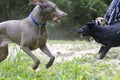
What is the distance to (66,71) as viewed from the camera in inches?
314

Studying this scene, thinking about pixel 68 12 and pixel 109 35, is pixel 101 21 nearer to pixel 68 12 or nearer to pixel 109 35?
pixel 109 35

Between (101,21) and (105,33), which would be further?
(101,21)

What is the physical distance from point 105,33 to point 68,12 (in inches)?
609

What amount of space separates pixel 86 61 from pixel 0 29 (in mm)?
2238

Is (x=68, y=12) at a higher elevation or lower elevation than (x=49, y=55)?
lower

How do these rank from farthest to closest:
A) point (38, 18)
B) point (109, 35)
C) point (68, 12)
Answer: point (68, 12)
point (109, 35)
point (38, 18)

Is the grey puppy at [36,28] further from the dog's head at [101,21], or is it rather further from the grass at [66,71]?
the dog's head at [101,21]

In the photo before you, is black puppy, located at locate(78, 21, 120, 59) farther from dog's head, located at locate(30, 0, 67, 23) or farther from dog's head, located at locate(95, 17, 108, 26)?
dog's head, located at locate(30, 0, 67, 23)

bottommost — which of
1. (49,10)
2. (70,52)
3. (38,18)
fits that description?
(70,52)

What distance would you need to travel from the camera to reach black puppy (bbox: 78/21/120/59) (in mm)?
10742

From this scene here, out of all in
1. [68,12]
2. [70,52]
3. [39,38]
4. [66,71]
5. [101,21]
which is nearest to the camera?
[66,71]

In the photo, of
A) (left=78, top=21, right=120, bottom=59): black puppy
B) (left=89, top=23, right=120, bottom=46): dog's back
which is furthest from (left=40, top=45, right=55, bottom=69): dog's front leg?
(left=89, top=23, right=120, bottom=46): dog's back

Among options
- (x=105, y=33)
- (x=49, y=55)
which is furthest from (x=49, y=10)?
(x=105, y=33)

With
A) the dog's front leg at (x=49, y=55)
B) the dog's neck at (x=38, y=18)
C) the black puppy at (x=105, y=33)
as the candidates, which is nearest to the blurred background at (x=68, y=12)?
the black puppy at (x=105, y=33)
